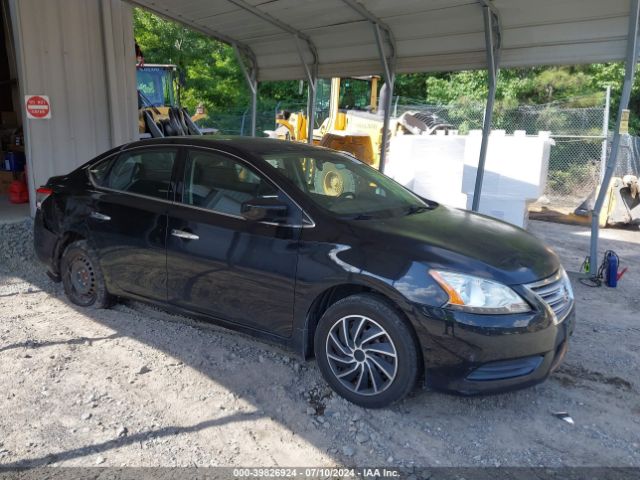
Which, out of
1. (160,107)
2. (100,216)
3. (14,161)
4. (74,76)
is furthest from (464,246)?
(160,107)

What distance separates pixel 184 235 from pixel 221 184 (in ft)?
1.52

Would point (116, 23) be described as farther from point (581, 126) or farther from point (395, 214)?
point (581, 126)

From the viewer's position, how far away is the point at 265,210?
3.51m

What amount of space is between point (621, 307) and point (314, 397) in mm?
3781

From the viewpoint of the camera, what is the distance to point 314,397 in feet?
11.4

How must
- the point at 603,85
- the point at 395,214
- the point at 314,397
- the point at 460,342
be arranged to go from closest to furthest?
the point at 460,342, the point at 314,397, the point at 395,214, the point at 603,85

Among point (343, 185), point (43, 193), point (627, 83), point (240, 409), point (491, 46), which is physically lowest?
point (240, 409)

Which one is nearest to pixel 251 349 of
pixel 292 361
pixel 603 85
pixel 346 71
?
pixel 292 361

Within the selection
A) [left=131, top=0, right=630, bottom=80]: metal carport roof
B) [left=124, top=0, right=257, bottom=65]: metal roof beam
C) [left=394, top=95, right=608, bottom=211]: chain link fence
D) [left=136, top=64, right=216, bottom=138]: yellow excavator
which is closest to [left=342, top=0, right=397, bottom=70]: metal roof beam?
[left=131, top=0, right=630, bottom=80]: metal carport roof

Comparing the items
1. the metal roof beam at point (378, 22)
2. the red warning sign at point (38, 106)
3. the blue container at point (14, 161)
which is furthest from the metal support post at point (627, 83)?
the blue container at point (14, 161)

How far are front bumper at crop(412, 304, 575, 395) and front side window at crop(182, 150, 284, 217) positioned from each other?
55.5 inches

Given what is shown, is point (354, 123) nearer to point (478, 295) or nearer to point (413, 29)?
point (413, 29)

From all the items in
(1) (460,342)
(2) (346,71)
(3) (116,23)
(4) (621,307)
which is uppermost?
(3) (116,23)

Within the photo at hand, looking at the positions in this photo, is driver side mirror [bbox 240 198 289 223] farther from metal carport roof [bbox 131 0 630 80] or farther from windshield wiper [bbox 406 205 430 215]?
metal carport roof [bbox 131 0 630 80]
